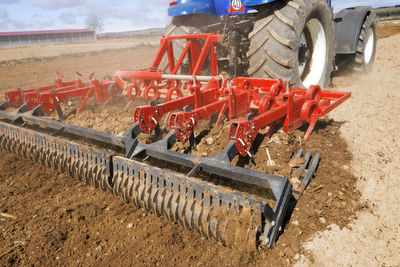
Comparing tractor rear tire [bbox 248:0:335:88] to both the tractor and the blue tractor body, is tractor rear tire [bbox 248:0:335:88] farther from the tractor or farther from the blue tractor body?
the blue tractor body

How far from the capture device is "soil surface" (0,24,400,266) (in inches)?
78.6

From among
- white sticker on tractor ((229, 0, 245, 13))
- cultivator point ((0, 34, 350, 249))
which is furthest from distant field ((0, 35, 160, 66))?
cultivator point ((0, 34, 350, 249))

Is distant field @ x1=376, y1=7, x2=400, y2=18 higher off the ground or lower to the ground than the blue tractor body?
higher

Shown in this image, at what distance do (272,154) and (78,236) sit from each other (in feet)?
5.76

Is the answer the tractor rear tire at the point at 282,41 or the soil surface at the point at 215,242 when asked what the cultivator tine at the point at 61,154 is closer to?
the soil surface at the point at 215,242

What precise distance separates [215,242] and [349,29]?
220 inches

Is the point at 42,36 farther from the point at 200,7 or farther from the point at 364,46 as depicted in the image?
the point at 364,46

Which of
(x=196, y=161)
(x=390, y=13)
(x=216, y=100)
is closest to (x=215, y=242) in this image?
(x=196, y=161)

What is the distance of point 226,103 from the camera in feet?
10.8

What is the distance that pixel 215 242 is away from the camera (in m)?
2.12

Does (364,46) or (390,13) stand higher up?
(390,13)

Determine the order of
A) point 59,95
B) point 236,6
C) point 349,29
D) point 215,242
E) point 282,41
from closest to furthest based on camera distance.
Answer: point 215,242 < point 282,41 < point 59,95 < point 236,6 < point 349,29

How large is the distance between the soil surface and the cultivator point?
0.10 metres

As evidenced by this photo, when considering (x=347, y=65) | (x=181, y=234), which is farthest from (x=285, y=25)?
(x=347, y=65)
